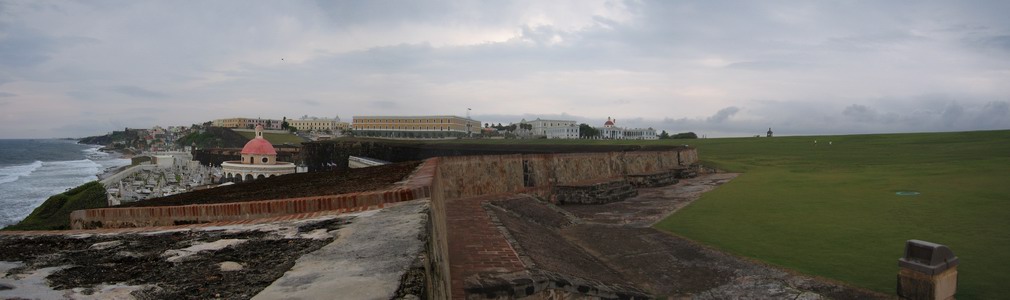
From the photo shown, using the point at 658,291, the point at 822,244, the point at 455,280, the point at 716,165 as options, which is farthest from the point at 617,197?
the point at 716,165

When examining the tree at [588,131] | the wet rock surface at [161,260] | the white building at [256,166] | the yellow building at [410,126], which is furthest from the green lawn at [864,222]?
the tree at [588,131]

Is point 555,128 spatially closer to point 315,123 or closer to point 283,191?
point 315,123

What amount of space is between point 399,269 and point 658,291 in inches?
202

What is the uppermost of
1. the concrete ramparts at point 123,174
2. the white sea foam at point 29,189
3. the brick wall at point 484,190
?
the brick wall at point 484,190

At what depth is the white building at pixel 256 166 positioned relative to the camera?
1244 inches

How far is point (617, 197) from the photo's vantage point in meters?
15.7

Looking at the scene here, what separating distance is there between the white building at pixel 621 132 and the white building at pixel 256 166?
68.2 m

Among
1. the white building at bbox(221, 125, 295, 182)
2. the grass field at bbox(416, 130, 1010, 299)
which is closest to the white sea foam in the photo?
the white building at bbox(221, 125, 295, 182)

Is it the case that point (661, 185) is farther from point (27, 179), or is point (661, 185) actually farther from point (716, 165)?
→ point (27, 179)

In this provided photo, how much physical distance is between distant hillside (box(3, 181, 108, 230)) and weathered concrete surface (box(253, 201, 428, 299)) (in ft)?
52.2

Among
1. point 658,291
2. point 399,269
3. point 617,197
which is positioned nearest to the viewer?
point 399,269

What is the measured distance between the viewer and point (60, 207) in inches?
739

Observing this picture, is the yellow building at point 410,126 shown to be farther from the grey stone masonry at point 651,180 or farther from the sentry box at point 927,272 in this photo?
the sentry box at point 927,272

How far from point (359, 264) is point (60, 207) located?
22223mm
